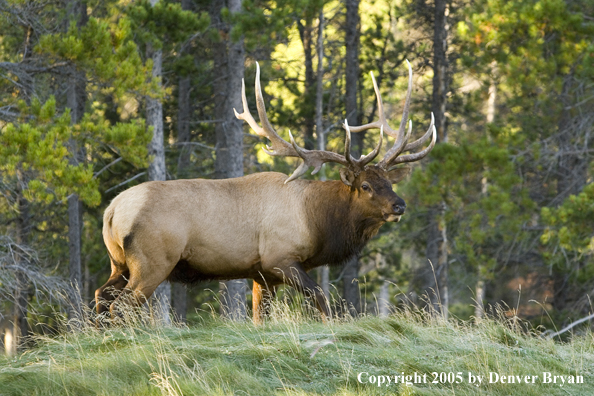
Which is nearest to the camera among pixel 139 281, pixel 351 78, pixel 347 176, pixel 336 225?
pixel 139 281

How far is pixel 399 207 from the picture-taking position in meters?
7.93

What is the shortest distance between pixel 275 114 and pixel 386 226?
4.35 metres

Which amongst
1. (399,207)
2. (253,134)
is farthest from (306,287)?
(253,134)

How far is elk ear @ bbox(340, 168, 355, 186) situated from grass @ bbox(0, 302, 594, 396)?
2174mm

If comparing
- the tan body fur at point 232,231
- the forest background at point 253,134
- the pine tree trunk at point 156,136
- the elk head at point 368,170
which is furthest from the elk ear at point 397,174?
the pine tree trunk at point 156,136

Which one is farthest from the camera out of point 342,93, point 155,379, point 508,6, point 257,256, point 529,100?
point 342,93

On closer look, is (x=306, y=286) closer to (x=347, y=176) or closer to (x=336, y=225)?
(x=336, y=225)

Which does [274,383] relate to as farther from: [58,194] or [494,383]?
[58,194]

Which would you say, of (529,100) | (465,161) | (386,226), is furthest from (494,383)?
(386,226)

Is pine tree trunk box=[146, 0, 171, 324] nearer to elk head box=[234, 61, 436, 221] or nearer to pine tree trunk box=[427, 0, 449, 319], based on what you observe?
elk head box=[234, 61, 436, 221]

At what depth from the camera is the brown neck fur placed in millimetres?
8383

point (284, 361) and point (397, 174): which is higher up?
point (397, 174)

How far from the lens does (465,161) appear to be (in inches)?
547

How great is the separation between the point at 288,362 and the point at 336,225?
3.15m
